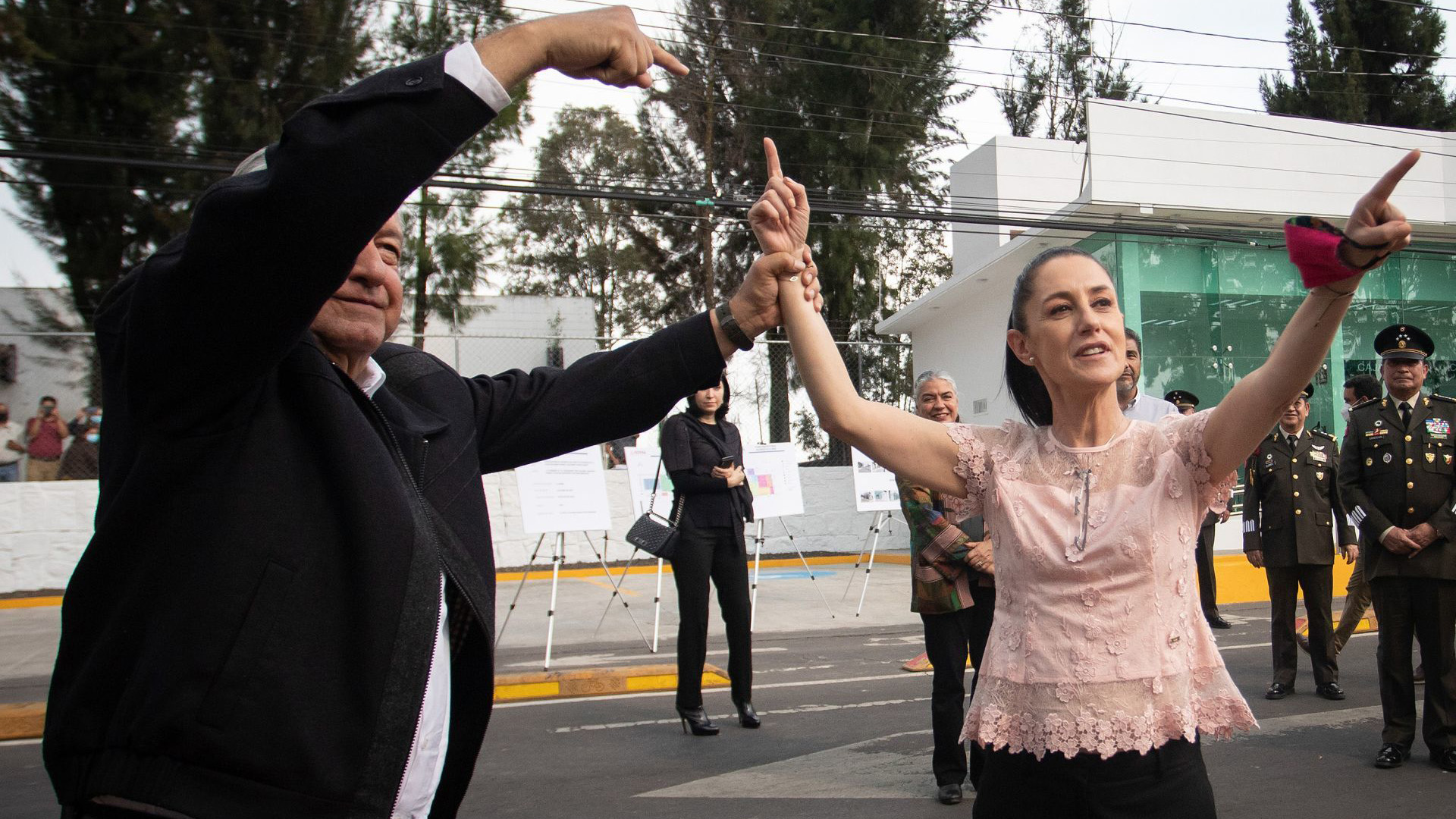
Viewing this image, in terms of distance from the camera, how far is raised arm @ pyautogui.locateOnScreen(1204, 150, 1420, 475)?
193cm

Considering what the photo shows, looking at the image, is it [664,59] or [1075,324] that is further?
[1075,324]

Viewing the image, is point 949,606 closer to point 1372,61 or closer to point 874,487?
point 874,487

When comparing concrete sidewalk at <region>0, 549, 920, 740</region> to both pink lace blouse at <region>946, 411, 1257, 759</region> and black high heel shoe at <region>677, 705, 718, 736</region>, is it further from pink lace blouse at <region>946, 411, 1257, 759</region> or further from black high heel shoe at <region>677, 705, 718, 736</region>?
pink lace blouse at <region>946, 411, 1257, 759</region>

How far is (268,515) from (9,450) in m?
16.1

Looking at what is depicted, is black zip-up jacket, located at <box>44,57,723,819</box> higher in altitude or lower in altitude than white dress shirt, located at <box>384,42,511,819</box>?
higher

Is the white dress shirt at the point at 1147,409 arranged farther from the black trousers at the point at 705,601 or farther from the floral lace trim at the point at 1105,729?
the floral lace trim at the point at 1105,729

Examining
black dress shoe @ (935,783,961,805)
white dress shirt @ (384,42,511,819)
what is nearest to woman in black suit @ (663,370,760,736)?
black dress shoe @ (935,783,961,805)

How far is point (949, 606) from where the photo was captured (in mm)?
5418

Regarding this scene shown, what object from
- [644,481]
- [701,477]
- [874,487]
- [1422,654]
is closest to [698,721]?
[701,477]

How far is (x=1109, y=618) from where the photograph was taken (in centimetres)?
235

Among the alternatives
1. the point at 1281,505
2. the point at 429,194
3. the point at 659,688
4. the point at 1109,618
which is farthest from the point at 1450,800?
the point at 429,194

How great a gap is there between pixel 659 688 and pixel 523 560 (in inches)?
347

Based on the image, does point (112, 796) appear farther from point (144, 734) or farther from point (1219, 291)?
point (1219, 291)

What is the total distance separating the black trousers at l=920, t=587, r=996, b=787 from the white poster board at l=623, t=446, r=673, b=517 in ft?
19.6
